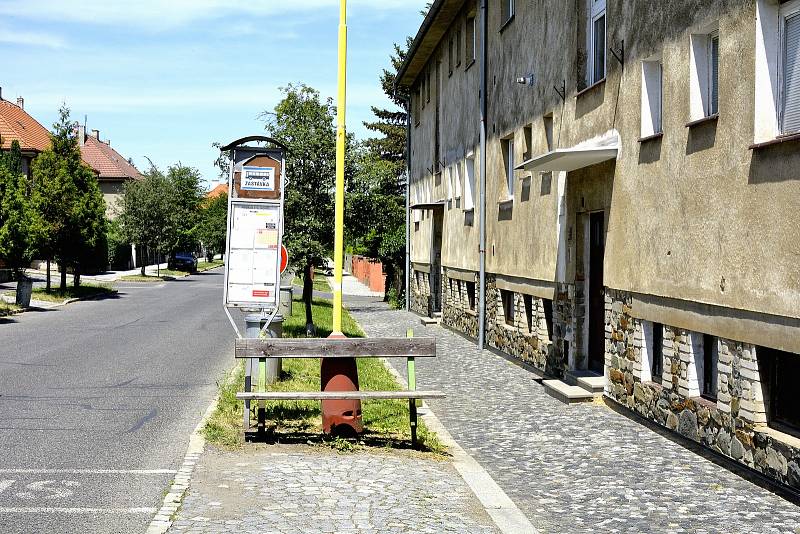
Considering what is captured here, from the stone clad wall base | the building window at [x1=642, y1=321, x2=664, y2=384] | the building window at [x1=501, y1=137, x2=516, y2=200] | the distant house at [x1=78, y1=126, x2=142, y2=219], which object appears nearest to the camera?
the stone clad wall base

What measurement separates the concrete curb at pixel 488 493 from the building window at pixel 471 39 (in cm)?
1431

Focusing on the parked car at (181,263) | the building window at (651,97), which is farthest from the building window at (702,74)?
the parked car at (181,263)

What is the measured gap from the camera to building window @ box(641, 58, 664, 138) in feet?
36.9

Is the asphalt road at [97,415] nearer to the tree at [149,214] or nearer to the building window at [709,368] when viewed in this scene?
the building window at [709,368]

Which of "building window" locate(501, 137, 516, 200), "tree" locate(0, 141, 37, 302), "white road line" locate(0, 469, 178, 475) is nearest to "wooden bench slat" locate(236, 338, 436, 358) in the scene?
"white road line" locate(0, 469, 178, 475)

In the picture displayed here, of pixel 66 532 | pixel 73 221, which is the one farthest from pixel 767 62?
pixel 73 221

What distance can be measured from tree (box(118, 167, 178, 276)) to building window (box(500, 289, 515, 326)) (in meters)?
43.9

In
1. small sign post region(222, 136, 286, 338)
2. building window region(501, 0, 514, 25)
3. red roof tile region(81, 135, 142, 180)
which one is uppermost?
red roof tile region(81, 135, 142, 180)

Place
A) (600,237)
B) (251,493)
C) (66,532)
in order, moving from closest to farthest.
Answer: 1. (66,532)
2. (251,493)
3. (600,237)

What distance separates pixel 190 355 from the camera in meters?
17.7

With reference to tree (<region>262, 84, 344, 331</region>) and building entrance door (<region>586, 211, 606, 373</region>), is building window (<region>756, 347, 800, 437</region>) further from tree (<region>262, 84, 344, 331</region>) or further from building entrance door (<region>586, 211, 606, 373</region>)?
tree (<region>262, 84, 344, 331</region>)

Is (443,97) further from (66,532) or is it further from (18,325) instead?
(66,532)

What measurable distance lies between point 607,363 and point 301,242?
11167mm

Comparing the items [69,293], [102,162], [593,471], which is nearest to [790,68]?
[593,471]
